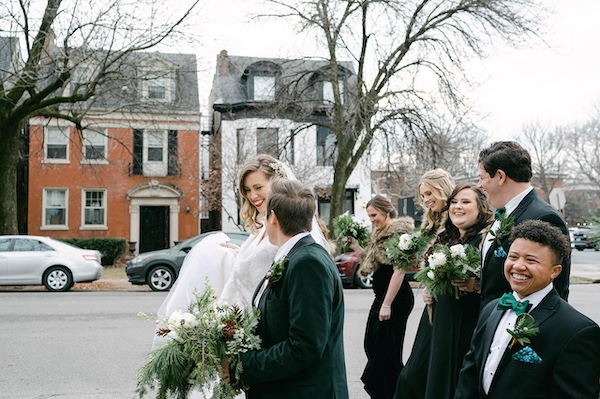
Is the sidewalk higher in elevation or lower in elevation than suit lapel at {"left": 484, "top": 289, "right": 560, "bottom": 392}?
lower

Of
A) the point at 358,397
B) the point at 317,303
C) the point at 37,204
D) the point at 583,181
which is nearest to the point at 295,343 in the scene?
the point at 317,303

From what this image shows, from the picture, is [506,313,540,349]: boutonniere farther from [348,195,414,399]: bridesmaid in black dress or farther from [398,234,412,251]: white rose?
[348,195,414,399]: bridesmaid in black dress

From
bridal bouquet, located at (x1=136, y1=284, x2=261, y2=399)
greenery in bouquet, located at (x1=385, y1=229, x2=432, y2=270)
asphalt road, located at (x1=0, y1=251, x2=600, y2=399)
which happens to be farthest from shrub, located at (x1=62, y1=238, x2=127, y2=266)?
bridal bouquet, located at (x1=136, y1=284, x2=261, y2=399)

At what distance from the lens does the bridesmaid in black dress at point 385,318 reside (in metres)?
5.69

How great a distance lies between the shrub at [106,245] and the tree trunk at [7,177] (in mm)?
7050

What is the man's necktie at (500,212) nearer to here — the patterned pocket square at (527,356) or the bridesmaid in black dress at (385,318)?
the patterned pocket square at (527,356)

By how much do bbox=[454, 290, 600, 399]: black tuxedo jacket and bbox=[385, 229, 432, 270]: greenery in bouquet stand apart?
2472 millimetres

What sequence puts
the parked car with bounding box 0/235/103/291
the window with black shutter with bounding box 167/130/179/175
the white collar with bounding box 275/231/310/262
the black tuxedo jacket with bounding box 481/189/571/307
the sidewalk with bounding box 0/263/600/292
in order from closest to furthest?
the white collar with bounding box 275/231/310/262 < the black tuxedo jacket with bounding box 481/189/571/307 < the parked car with bounding box 0/235/103/291 < the sidewalk with bounding box 0/263/600/292 < the window with black shutter with bounding box 167/130/179/175

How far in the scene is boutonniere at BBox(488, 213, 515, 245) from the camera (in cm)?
359

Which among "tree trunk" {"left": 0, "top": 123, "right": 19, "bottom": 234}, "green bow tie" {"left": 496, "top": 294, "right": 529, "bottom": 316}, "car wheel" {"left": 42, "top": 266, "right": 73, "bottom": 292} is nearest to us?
"green bow tie" {"left": 496, "top": 294, "right": 529, "bottom": 316}

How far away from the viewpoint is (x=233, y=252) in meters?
4.13

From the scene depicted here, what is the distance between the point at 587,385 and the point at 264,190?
2.32 m

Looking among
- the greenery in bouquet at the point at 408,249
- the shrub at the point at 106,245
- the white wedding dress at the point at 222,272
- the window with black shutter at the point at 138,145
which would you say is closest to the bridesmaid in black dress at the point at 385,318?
the greenery in bouquet at the point at 408,249

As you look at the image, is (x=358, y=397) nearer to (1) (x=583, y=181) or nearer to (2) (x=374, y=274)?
(2) (x=374, y=274)
